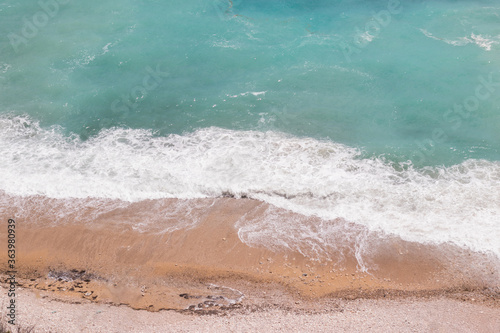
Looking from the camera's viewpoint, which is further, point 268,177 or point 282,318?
point 268,177

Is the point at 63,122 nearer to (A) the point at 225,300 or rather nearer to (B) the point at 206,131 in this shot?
(B) the point at 206,131

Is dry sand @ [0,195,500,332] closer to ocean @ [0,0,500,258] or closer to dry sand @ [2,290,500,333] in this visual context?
dry sand @ [2,290,500,333]

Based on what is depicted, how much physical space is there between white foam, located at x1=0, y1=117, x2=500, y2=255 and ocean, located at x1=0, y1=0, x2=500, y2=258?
10 cm

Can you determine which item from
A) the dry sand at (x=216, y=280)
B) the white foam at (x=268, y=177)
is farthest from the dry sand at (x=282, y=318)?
the white foam at (x=268, y=177)

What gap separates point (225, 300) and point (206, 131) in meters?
12.4

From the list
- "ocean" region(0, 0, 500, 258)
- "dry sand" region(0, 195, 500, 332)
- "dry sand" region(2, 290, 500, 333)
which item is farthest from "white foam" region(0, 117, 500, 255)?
"dry sand" region(2, 290, 500, 333)

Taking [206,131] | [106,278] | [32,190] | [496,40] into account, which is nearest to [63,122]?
[32,190]

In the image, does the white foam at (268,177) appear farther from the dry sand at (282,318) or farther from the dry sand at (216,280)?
the dry sand at (282,318)

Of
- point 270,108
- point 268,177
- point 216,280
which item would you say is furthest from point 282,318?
point 270,108

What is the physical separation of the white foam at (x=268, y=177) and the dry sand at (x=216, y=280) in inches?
47.6

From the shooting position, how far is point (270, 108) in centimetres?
2673

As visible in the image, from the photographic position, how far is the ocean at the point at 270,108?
21.1m

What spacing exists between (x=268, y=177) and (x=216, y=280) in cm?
710

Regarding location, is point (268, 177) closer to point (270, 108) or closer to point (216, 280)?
point (270, 108)
